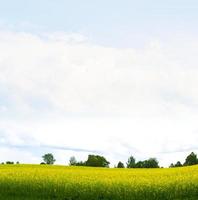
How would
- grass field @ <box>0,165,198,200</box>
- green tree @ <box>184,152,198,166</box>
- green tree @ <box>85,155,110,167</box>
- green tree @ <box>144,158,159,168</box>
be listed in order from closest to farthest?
grass field @ <box>0,165,198,200</box> < green tree @ <box>85,155,110,167</box> < green tree @ <box>184,152,198,166</box> < green tree @ <box>144,158,159,168</box>

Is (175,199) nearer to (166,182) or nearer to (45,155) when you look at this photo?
(166,182)

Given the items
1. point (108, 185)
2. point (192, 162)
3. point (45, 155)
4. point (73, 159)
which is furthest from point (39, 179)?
point (73, 159)

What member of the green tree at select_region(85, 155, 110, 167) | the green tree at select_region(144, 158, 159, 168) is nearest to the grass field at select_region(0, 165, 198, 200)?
the green tree at select_region(85, 155, 110, 167)

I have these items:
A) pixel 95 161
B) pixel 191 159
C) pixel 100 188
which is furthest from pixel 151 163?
pixel 100 188

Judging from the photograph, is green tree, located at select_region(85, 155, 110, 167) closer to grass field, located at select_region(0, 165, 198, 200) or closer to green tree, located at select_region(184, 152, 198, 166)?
green tree, located at select_region(184, 152, 198, 166)

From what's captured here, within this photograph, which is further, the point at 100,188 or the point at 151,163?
the point at 151,163

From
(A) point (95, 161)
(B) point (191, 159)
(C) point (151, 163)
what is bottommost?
(A) point (95, 161)

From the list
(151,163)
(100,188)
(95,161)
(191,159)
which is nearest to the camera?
(100,188)

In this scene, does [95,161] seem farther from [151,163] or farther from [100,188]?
[100,188]

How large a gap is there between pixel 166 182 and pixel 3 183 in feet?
30.3

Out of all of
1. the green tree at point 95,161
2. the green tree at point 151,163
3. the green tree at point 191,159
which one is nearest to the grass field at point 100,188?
the green tree at point 95,161

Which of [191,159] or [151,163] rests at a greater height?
[151,163]

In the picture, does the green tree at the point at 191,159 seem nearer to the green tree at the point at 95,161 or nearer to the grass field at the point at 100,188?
the green tree at the point at 95,161

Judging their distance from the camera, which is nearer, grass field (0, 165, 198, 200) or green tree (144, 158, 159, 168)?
grass field (0, 165, 198, 200)
